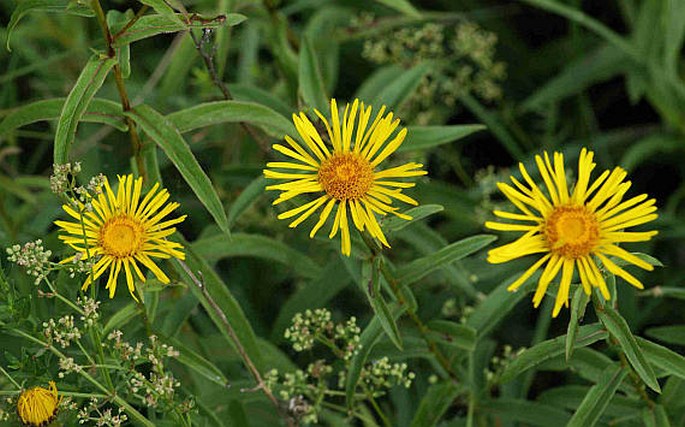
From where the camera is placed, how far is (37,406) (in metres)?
1.62

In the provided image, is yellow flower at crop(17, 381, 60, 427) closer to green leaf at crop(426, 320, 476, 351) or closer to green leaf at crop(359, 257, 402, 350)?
green leaf at crop(359, 257, 402, 350)

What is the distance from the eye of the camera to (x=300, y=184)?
1.70m

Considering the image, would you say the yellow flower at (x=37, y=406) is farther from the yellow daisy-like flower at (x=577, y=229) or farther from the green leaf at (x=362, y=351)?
the yellow daisy-like flower at (x=577, y=229)

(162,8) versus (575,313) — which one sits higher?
(162,8)

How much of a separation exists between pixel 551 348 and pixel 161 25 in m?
1.02

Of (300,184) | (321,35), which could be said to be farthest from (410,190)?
(300,184)

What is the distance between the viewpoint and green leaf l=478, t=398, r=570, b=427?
2223mm

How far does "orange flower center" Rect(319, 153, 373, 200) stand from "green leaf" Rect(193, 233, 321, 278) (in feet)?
1.85

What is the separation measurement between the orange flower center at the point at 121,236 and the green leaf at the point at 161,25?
0.37 m

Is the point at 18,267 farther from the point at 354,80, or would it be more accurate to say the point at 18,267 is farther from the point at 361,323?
the point at 354,80

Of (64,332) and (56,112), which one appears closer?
(64,332)

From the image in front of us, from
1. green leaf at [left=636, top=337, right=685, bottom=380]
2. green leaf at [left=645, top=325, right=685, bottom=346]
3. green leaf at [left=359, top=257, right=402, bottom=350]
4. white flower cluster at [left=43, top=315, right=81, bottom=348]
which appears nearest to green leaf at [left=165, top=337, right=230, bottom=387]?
white flower cluster at [left=43, top=315, right=81, bottom=348]

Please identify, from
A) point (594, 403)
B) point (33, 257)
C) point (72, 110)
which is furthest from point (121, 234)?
point (594, 403)

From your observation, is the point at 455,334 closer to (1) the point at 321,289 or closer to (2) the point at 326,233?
(2) the point at 326,233
